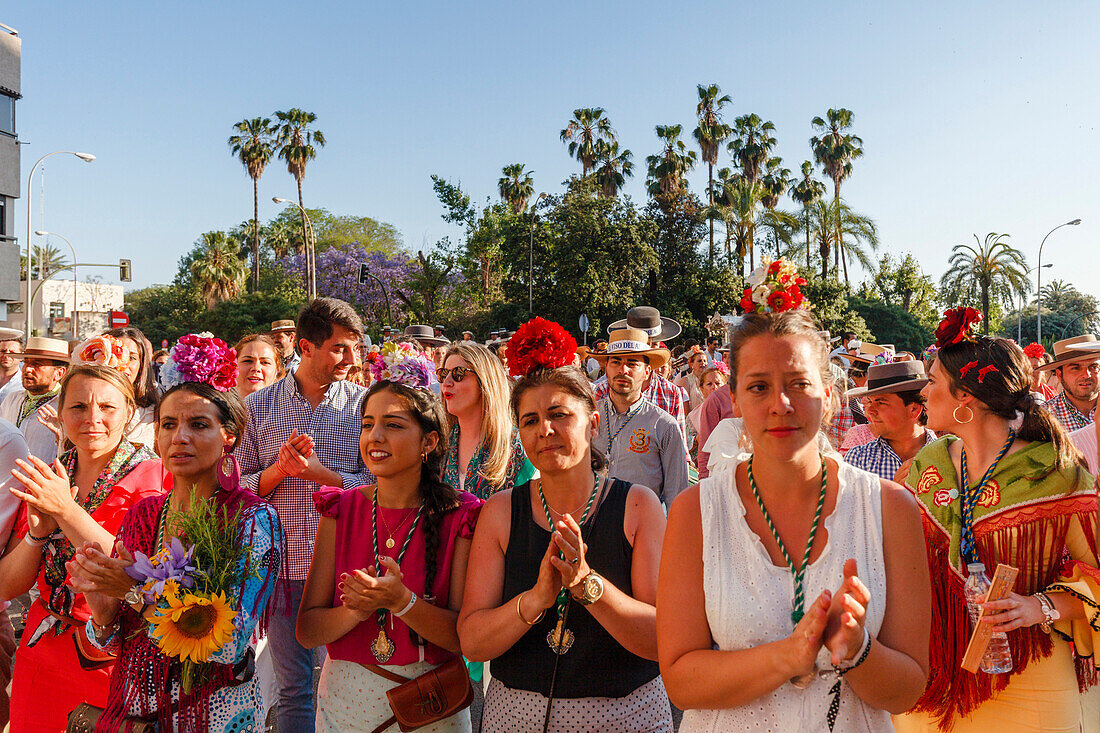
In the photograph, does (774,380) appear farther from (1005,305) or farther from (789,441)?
(1005,305)

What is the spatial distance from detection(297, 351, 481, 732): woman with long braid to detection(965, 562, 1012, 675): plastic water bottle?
1.98 metres

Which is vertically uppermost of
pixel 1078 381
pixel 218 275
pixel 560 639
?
pixel 218 275

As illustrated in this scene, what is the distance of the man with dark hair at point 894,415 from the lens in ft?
14.8

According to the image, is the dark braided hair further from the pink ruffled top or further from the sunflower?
the sunflower

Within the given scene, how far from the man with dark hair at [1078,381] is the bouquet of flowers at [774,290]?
4594 millimetres

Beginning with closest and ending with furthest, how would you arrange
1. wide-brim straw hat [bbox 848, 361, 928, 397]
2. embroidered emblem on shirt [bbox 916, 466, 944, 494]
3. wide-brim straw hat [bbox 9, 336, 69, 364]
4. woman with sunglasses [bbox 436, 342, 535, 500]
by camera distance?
1. embroidered emblem on shirt [bbox 916, 466, 944, 494]
2. woman with sunglasses [bbox 436, 342, 535, 500]
3. wide-brim straw hat [bbox 848, 361, 928, 397]
4. wide-brim straw hat [bbox 9, 336, 69, 364]

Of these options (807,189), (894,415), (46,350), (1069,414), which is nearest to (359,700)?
(894,415)

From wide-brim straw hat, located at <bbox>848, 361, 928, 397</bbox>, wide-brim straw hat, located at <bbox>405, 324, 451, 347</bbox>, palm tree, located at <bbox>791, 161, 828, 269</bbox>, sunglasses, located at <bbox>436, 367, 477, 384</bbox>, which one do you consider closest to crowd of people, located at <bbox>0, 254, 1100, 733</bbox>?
sunglasses, located at <bbox>436, 367, 477, 384</bbox>

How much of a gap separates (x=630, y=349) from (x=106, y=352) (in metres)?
3.62

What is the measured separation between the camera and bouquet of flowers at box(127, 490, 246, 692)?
8.23 feet

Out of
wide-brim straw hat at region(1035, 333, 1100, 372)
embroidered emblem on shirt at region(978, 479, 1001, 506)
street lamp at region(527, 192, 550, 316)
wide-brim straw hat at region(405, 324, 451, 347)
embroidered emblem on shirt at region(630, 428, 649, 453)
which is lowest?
embroidered emblem on shirt at region(978, 479, 1001, 506)

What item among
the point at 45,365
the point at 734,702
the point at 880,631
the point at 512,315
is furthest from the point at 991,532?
the point at 512,315

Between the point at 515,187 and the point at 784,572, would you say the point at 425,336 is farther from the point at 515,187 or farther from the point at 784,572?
the point at 515,187

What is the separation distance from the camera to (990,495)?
3.05m
